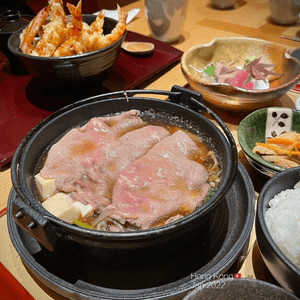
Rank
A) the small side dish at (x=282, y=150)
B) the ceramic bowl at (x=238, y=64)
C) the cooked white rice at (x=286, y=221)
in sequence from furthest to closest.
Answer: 1. the ceramic bowl at (x=238, y=64)
2. the small side dish at (x=282, y=150)
3. the cooked white rice at (x=286, y=221)

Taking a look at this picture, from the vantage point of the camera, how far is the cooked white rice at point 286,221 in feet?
3.22

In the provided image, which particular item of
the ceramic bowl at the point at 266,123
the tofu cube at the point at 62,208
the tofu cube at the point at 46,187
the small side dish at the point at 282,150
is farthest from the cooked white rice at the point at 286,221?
the tofu cube at the point at 46,187

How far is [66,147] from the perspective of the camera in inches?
50.8

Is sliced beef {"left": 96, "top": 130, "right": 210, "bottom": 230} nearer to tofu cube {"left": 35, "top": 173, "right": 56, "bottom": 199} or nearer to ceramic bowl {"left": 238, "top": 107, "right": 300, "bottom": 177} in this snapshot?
tofu cube {"left": 35, "top": 173, "right": 56, "bottom": 199}

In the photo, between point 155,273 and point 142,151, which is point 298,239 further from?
point 142,151

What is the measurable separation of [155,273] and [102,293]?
20cm

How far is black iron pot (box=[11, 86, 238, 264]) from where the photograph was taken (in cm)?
87

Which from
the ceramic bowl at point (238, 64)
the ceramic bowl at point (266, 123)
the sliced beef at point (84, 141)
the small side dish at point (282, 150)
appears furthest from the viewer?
the ceramic bowl at point (238, 64)

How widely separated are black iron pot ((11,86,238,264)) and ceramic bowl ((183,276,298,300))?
174 millimetres

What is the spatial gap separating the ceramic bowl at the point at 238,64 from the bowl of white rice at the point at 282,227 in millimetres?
702

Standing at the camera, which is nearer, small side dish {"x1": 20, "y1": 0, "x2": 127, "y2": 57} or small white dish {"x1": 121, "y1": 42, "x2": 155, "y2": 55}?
small side dish {"x1": 20, "y1": 0, "x2": 127, "y2": 57}

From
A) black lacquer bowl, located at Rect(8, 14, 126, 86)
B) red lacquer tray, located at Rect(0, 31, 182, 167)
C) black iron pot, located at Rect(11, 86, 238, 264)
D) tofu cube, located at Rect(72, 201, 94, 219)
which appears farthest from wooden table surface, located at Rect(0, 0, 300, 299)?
black lacquer bowl, located at Rect(8, 14, 126, 86)

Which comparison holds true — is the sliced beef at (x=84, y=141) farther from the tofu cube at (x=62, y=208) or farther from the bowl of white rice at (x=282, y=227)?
the bowl of white rice at (x=282, y=227)

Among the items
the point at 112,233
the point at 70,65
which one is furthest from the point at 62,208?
the point at 70,65
